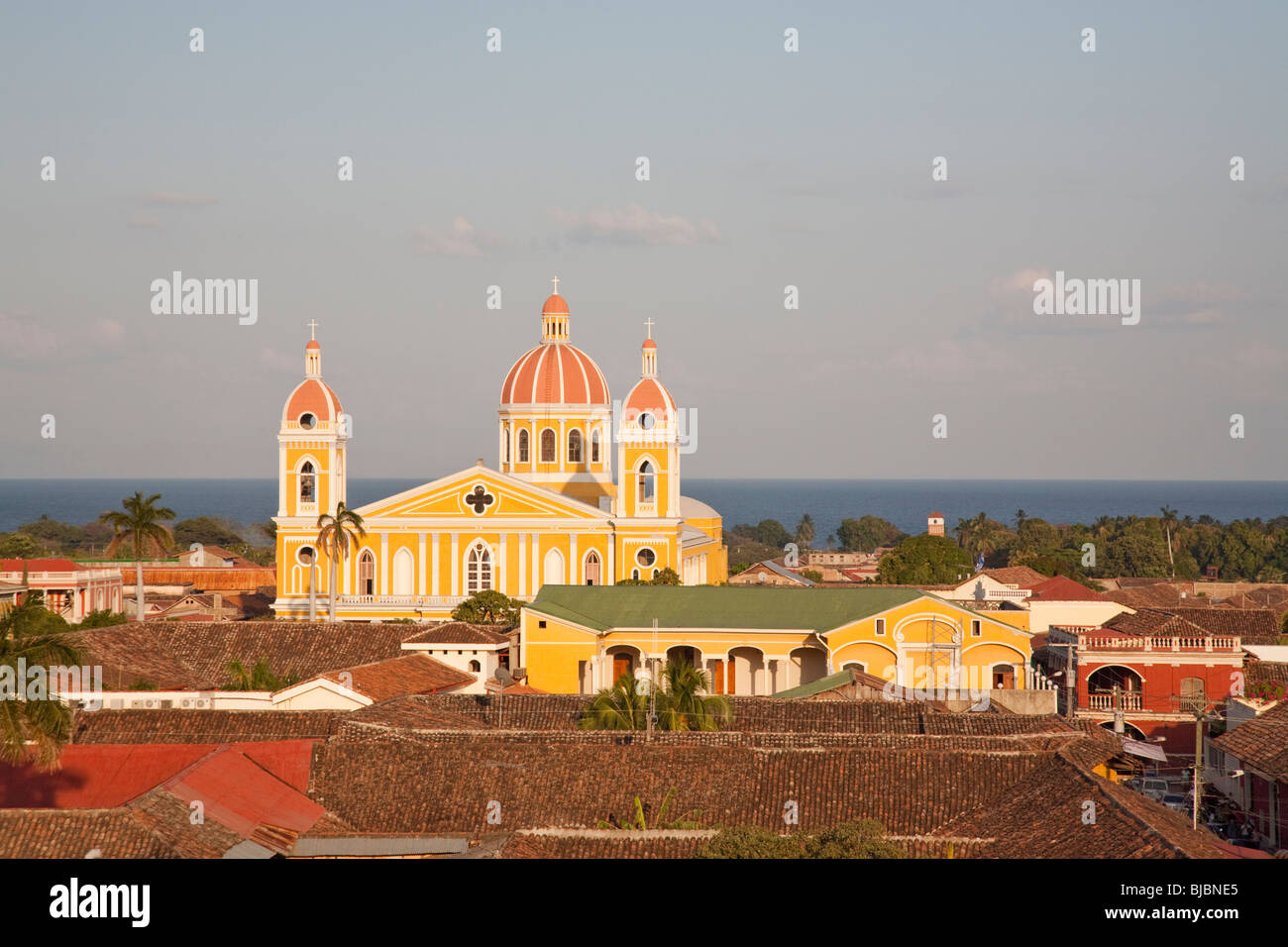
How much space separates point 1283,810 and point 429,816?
1209cm

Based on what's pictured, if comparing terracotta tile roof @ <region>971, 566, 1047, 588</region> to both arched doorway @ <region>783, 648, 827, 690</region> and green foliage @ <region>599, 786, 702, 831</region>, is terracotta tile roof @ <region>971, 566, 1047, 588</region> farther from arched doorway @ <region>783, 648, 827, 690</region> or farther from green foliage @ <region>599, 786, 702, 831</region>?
green foliage @ <region>599, 786, 702, 831</region>

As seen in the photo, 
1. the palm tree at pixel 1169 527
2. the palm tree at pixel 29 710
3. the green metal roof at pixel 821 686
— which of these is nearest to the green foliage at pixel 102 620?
the green metal roof at pixel 821 686

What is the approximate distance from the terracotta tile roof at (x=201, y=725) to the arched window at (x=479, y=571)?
27098 mm

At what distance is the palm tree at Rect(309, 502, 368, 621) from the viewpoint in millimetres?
54888

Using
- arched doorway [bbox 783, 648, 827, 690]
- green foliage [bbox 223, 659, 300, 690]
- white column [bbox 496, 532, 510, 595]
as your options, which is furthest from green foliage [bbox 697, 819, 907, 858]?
white column [bbox 496, 532, 510, 595]

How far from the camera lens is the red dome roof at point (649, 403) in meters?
58.2

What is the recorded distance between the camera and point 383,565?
192 feet

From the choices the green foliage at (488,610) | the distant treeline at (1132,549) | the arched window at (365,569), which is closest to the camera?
the green foliage at (488,610)

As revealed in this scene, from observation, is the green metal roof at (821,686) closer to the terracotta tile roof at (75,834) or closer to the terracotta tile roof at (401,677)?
the terracotta tile roof at (401,677)

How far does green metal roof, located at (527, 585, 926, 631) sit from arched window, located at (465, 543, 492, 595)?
9.79 meters

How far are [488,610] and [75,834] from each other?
1300 inches
